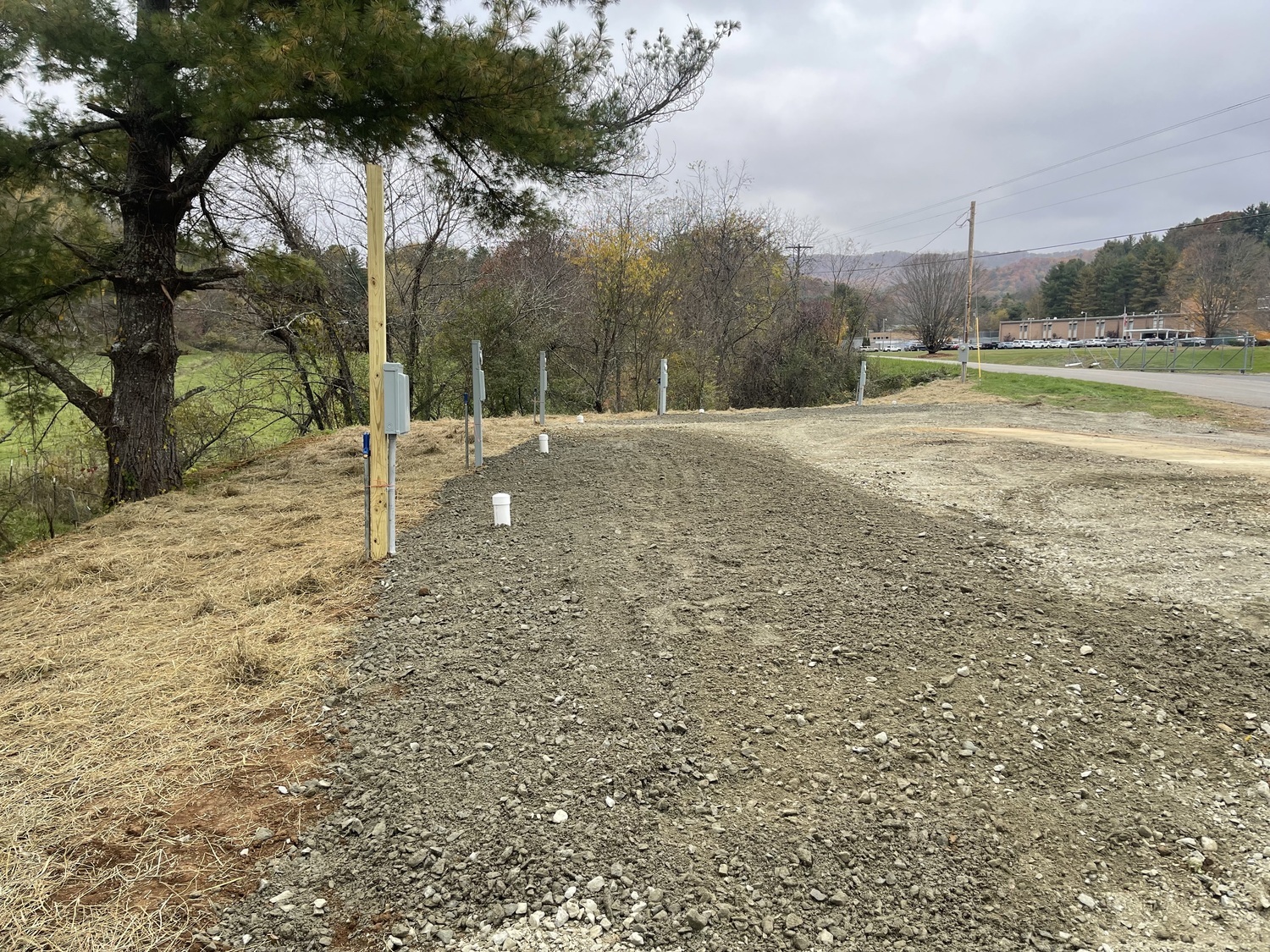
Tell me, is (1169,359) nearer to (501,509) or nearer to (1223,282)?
(1223,282)

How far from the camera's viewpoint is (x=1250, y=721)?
2.78 m

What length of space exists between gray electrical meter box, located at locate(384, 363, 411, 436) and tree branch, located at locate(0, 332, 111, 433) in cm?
462

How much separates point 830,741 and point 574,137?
623 centimetres

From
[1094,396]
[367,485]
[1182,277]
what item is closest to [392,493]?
[367,485]

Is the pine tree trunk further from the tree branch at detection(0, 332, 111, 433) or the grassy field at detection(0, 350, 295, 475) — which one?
the grassy field at detection(0, 350, 295, 475)

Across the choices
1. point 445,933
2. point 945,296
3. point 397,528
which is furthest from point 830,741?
point 945,296

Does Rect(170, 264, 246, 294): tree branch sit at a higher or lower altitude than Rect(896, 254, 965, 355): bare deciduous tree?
lower

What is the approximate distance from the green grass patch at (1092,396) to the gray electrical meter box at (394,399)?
14.9m

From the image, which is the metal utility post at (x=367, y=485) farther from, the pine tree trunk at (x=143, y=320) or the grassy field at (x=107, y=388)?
the grassy field at (x=107, y=388)

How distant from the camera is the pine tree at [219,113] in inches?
206

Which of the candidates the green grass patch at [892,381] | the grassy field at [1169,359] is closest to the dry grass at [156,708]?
the green grass patch at [892,381]

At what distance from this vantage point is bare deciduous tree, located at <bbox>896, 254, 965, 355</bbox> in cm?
4284

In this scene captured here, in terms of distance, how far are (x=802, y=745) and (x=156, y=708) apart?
105 inches

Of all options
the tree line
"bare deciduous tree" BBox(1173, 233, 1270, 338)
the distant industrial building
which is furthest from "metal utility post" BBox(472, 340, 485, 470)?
the distant industrial building
